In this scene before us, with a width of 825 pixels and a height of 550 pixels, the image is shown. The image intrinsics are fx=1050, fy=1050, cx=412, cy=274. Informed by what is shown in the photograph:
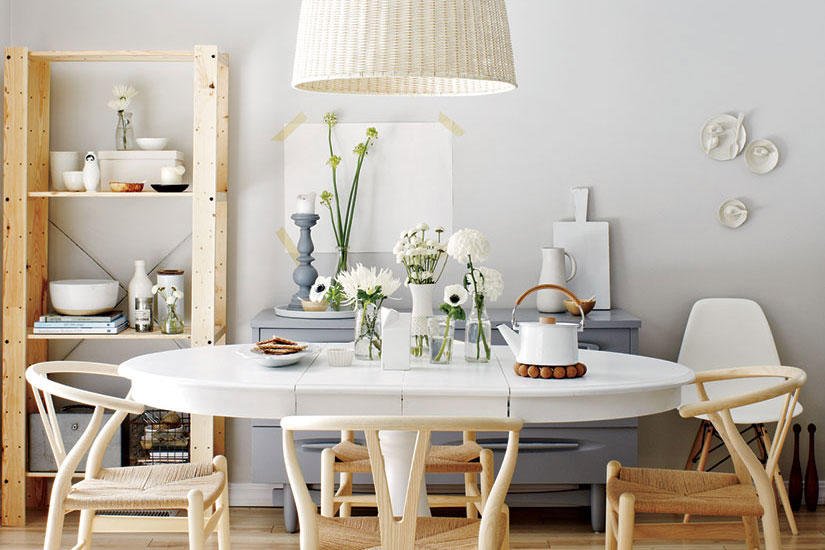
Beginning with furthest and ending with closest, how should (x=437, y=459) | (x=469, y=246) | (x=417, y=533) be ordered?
1. (x=437, y=459)
2. (x=469, y=246)
3. (x=417, y=533)

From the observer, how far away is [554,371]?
274 cm

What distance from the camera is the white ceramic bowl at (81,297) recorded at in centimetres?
403

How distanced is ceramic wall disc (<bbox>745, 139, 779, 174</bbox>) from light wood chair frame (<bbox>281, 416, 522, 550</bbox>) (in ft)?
7.85

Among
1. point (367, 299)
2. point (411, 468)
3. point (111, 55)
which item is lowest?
point (411, 468)

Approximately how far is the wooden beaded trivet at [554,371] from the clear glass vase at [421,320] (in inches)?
14.2

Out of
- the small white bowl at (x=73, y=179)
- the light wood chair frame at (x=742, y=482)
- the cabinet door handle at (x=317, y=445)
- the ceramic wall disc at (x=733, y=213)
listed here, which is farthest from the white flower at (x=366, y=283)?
the ceramic wall disc at (x=733, y=213)

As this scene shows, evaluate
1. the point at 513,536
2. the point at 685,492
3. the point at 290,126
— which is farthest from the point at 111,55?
the point at 685,492

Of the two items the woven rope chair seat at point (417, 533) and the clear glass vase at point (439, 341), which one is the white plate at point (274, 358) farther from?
the woven rope chair seat at point (417, 533)

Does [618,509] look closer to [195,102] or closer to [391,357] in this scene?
[391,357]

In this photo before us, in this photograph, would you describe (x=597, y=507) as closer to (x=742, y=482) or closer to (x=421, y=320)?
(x=742, y=482)

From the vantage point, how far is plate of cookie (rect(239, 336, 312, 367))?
2.89 metres

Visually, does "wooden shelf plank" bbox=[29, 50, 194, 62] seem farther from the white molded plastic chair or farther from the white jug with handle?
the white molded plastic chair

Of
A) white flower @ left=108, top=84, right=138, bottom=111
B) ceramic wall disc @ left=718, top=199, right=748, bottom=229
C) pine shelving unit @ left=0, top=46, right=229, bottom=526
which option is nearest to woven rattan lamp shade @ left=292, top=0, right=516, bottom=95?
pine shelving unit @ left=0, top=46, right=229, bottom=526

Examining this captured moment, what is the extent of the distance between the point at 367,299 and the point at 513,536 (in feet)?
4.79
